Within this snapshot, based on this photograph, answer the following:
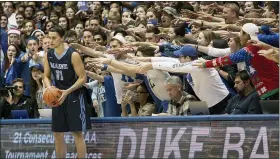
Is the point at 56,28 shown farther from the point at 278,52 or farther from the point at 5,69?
the point at 5,69

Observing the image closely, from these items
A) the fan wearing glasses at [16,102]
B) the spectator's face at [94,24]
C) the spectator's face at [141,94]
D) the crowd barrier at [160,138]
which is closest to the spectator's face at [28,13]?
the spectator's face at [94,24]

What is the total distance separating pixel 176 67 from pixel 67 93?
165 centimetres

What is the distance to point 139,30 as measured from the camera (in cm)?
1448

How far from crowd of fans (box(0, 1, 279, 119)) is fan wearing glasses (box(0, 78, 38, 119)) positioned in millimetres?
17

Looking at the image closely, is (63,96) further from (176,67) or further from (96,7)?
(96,7)

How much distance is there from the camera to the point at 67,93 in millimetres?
11352

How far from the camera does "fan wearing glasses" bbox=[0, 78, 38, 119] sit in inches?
531

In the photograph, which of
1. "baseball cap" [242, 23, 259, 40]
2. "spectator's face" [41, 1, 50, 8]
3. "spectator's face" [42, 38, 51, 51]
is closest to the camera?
"baseball cap" [242, 23, 259, 40]

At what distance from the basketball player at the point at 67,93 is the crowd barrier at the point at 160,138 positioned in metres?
0.50

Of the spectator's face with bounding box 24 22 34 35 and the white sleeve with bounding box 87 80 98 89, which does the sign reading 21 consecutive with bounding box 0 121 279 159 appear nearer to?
the white sleeve with bounding box 87 80 98 89

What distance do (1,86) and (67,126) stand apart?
3.72 metres

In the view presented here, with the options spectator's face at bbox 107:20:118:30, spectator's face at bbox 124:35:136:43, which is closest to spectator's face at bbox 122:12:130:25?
spectator's face at bbox 107:20:118:30

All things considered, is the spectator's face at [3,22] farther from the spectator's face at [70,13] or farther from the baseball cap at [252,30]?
the baseball cap at [252,30]

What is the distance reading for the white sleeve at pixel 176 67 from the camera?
11.6 meters
